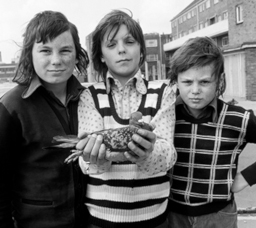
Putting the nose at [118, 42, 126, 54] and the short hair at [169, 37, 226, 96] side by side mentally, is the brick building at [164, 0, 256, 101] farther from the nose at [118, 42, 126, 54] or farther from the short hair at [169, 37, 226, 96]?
the nose at [118, 42, 126, 54]

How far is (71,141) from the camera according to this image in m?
1.58

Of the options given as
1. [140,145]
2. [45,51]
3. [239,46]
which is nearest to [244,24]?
[239,46]

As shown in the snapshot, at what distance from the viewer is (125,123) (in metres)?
1.85

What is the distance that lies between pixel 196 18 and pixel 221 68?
42083 mm

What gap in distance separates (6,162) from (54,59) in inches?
25.2

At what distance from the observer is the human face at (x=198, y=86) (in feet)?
6.62

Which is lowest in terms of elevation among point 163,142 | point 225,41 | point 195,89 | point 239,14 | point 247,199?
point 247,199

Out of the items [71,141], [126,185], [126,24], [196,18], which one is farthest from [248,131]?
[196,18]

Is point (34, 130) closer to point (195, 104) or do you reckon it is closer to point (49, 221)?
point (49, 221)

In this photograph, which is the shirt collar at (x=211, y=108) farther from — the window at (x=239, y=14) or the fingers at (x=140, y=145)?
the window at (x=239, y=14)

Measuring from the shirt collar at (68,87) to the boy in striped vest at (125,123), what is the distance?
0.17 ft

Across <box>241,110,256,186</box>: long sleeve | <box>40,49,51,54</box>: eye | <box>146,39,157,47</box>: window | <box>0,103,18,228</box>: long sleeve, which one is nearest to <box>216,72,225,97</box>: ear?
<box>241,110,256,186</box>: long sleeve

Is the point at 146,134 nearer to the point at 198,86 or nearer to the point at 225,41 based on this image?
the point at 198,86

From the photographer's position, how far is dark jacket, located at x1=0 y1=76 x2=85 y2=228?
1780 mm
